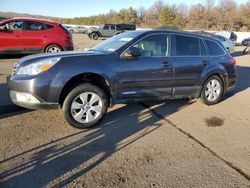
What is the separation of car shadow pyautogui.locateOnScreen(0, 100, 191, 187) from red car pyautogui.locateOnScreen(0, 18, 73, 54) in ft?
22.6

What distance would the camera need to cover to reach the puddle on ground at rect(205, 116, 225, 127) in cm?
530

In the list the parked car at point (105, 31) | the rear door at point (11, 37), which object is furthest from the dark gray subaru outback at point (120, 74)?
the parked car at point (105, 31)

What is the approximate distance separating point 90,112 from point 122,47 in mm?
1307

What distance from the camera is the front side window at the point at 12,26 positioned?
36.3ft

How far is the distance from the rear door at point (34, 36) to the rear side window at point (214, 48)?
23.0ft

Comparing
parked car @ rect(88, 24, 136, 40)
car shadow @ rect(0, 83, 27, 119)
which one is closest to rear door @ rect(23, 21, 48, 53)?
car shadow @ rect(0, 83, 27, 119)

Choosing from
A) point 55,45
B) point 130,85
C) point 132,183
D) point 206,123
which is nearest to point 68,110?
point 130,85

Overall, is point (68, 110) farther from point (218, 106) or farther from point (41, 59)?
point (218, 106)

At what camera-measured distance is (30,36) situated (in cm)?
1120

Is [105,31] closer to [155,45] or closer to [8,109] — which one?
[155,45]

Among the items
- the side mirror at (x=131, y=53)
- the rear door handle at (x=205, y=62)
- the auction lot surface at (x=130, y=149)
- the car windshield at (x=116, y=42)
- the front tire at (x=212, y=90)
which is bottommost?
the auction lot surface at (x=130, y=149)

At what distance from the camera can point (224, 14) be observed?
7025 cm

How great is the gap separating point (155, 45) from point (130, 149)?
7.71 feet

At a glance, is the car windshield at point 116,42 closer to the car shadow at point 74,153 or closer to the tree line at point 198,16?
the car shadow at point 74,153
